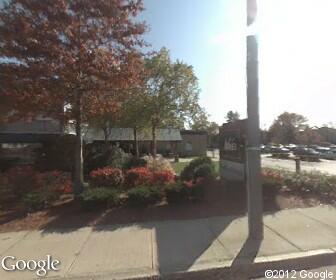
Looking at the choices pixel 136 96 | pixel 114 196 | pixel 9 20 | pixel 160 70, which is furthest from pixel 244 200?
pixel 160 70

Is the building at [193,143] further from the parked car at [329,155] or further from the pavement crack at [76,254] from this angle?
the pavement crack at [76,254]

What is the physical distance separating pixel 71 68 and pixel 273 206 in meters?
6.13

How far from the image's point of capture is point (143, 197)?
28.6 feet

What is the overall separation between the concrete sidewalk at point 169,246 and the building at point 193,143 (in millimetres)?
48095

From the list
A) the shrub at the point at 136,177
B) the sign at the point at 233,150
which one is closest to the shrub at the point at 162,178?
the shrub at the point at 136,177

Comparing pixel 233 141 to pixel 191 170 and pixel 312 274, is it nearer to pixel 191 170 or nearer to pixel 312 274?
pixel 191 170

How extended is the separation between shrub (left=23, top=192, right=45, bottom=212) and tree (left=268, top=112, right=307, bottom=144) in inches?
3760

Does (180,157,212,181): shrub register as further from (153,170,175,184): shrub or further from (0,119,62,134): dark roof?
(0,119,62,134): dark roof

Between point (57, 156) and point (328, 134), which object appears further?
point (328, 134)

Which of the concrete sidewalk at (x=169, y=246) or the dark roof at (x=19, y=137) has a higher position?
the dark roof at (x=19, y=137)

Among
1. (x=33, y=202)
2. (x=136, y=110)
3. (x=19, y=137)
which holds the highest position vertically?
(x=136, y=110)

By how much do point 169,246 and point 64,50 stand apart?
6.05 m

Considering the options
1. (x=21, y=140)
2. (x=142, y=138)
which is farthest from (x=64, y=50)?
(x=142, y=138)

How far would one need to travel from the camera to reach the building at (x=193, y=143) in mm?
56062
